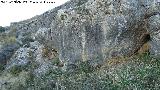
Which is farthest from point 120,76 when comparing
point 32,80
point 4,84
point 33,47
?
point 33,47

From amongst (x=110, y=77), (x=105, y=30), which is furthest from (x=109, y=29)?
(x=110, y=77)

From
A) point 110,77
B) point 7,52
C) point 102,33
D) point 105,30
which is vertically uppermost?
point 105,30


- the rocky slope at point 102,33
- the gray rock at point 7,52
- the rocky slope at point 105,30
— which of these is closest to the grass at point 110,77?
the rocky slope at point 102,33

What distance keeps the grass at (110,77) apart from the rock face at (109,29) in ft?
2.31

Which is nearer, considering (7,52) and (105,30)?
(105,30)

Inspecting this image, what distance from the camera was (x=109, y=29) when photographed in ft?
79.3

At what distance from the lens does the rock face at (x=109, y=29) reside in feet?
78.2

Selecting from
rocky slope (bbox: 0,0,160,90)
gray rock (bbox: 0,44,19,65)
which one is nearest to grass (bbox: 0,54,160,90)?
rocky slope (bbox: 0,0,160,90)

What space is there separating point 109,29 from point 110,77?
340cm

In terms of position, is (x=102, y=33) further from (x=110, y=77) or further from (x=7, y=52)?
(x=7, y=52)

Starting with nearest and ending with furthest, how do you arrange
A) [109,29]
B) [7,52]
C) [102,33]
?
1. [109,29]
2. [102,33]
3. [7,52]

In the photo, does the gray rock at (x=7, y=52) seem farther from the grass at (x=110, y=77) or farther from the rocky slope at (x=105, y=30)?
the grass at (x=110, y=77)

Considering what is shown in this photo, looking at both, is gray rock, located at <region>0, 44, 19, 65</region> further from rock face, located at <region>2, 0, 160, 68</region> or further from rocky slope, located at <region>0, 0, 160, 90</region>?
rock face, located at <region>2, 0, 160, 68</region>

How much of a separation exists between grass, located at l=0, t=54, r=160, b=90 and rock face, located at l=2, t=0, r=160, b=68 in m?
0.70
